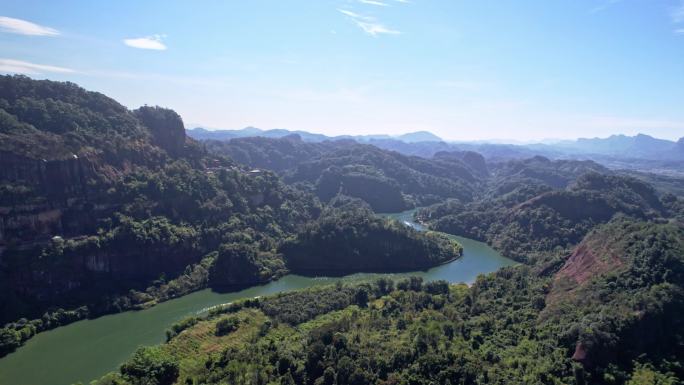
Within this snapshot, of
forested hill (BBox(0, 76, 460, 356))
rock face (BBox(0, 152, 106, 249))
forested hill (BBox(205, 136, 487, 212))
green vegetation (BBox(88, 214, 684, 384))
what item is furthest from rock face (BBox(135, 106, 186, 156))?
green vegetation (BBox(88, 214, 684, 384))

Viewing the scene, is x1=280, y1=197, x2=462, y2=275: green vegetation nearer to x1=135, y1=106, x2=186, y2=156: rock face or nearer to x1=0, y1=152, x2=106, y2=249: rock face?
x1=0, y1=152, x2=106, y2=249: rock face

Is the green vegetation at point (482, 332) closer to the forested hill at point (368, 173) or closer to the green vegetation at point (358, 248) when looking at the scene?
the green vegetation at point (358, 248)

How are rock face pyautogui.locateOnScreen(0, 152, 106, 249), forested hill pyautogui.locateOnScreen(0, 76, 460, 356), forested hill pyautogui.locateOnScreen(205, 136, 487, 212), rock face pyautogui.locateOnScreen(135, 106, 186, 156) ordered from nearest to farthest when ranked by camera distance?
1. forested hill pyautogui.locateOnScreen(0, 76, 460, 356)
2. rock face pyautogui.locateOnScreen(0, 152, 106, 249)
3. rock face pyautogui.locateOnScreen(135, 106, 186, 156)
4. forested hill pyautogui.locateOnScreen(205, 136, 487, 212)

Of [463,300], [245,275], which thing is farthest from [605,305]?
[245,275]

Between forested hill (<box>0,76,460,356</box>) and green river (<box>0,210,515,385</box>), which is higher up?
forested hill (<box>0,76,460,356</box>)

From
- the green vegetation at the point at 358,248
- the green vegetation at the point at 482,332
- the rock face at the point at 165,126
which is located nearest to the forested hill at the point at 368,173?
the rock face at the point at 165,126

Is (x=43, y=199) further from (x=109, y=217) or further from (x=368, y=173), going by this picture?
(x=368, y=173)
